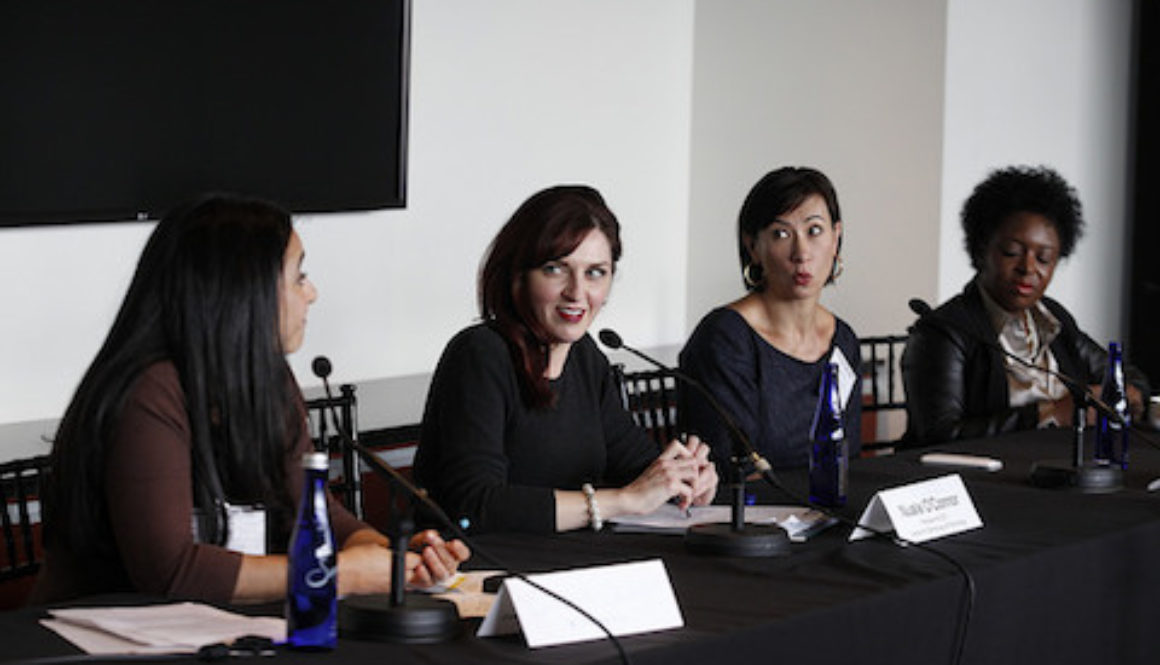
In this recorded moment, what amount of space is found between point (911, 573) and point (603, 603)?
1.70 ft

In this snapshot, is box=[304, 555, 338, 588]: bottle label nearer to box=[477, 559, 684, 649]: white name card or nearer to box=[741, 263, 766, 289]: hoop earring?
box=[477, 559, 684, 649]: white name card

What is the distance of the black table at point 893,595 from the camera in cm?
178

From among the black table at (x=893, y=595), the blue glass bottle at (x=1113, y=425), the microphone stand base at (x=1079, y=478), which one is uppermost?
the blue glass bottle at (x=1113, y=425)

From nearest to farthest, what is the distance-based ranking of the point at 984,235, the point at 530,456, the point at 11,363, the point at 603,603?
the point at 603,603 < the point at 530,456 < the point at 11,363 < the point at 984,235

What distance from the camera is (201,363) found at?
6.63 ft

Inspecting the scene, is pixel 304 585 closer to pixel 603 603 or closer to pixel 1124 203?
pixel 603 603

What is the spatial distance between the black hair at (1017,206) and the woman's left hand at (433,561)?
2.11 metres

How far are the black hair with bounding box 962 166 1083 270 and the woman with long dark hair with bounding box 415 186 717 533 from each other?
52.1 inches

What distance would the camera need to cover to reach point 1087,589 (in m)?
2.41

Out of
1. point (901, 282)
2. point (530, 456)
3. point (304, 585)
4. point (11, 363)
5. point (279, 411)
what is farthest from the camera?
point (901, 282)

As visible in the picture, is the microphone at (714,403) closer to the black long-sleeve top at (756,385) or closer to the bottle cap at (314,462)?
the black long-sleeve top at (756,385)

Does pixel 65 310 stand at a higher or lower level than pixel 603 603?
higher

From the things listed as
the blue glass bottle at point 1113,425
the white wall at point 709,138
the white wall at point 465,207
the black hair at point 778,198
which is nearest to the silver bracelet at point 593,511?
the black hair at point 778,198

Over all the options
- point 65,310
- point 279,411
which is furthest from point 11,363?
point 279,411
